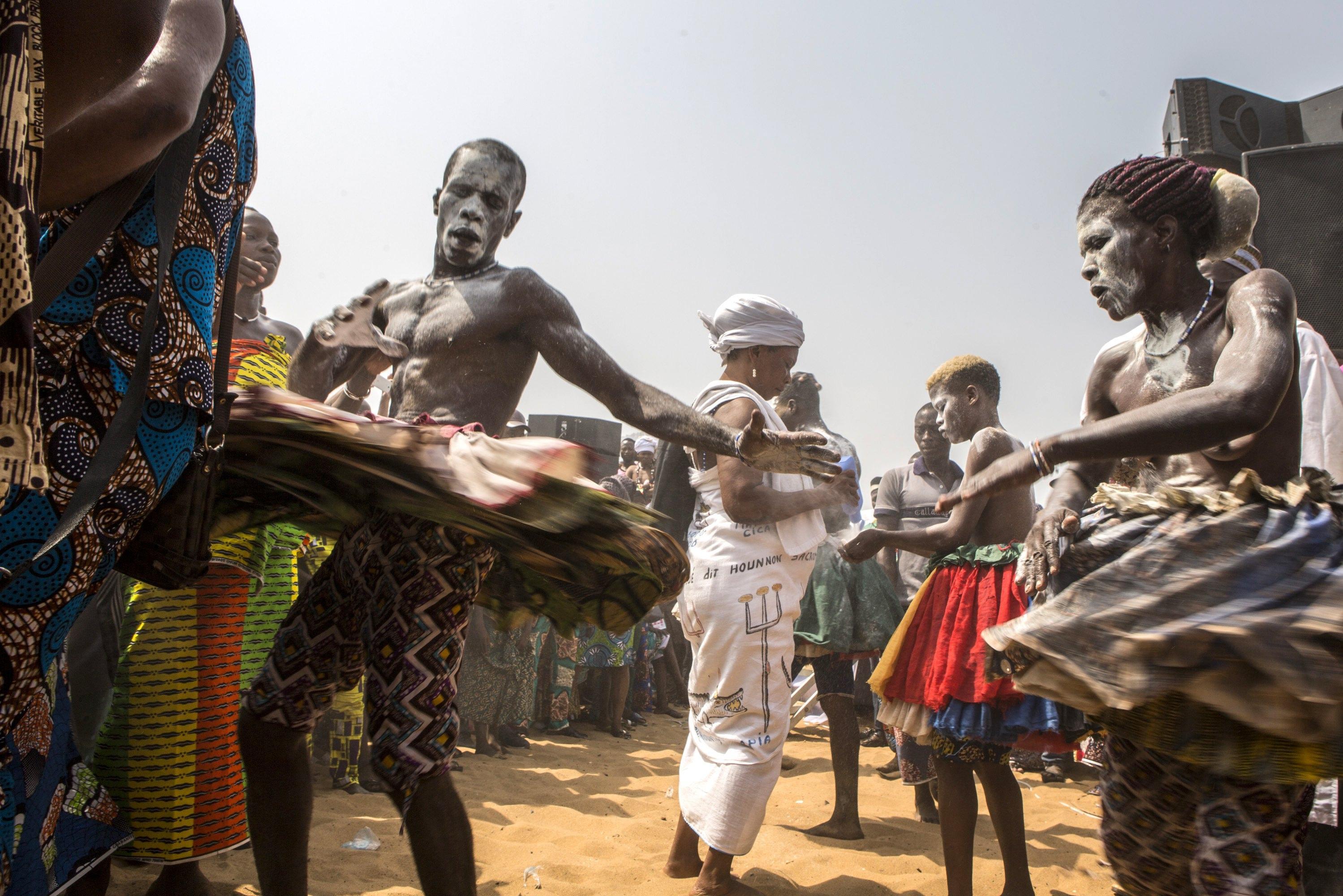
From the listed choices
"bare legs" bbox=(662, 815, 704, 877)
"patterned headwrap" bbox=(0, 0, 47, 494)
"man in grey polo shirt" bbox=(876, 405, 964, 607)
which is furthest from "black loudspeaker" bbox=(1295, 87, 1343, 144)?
"patterned headwrap" bbox=(0, 0, 47, 494)

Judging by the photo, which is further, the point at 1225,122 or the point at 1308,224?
the point at 1225,122

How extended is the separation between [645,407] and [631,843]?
2.35 meters

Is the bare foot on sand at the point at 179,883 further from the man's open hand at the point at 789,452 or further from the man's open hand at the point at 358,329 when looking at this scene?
the man's open hand at the point at 789,452

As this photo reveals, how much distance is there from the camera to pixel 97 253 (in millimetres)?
1422

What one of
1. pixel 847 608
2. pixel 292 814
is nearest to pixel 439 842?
pixel 292 814

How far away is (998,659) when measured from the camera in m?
2.42

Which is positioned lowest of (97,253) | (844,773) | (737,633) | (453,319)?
(844,773)

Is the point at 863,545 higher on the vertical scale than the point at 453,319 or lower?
lower

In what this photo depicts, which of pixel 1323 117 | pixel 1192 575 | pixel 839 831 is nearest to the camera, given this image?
pixel 1192 575

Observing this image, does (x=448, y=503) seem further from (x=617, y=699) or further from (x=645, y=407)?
(x=617, y=699)

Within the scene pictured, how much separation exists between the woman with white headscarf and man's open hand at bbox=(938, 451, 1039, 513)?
117 cm

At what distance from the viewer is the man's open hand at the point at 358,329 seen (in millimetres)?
2676

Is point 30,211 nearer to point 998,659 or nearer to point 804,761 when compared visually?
point 998,659

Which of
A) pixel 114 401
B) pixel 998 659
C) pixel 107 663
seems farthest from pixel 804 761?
pixel 114 401
